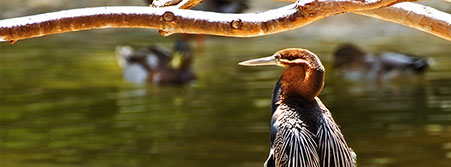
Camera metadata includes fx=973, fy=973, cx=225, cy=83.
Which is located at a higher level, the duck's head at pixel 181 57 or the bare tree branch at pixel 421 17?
the duck's head at pixel 181 57

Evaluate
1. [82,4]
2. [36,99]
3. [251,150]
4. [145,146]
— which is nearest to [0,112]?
[36,99]

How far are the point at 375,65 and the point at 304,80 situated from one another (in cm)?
601

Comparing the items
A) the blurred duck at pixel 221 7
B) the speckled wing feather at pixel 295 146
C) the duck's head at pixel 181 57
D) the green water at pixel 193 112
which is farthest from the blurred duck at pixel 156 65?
the speckled wing feather at pixel 295 146

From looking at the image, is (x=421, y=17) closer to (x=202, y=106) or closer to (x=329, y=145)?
(x=329, y=145)

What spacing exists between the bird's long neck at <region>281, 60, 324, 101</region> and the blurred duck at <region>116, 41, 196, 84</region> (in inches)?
229

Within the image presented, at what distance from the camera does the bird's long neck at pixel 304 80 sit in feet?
13.9

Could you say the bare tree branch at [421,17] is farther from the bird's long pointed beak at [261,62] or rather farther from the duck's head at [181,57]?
the duck's head at [181,57]

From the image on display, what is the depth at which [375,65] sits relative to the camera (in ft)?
33.5

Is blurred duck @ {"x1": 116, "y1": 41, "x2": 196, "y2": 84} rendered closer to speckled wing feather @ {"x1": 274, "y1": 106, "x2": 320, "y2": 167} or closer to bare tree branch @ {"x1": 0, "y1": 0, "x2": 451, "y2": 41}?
speckled wing feather @ {"x1": 274, "y1": 106, "x2": 320, "y2": 167}

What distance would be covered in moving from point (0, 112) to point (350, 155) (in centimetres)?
502

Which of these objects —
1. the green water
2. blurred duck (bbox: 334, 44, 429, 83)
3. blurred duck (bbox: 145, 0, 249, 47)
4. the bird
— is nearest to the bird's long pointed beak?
the bird

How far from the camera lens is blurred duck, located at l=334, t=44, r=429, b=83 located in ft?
32.7

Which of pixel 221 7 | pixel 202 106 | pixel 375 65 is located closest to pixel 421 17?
pixel 202 106

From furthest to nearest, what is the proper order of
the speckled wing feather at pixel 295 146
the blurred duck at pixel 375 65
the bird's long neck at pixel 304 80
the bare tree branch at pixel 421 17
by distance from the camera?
the blurred duck at pixel 375 65, the bird's long neck at pixel 304 80, the speckled wing feather at pixel 295 146, the bare tree branch at pixel 421 17
